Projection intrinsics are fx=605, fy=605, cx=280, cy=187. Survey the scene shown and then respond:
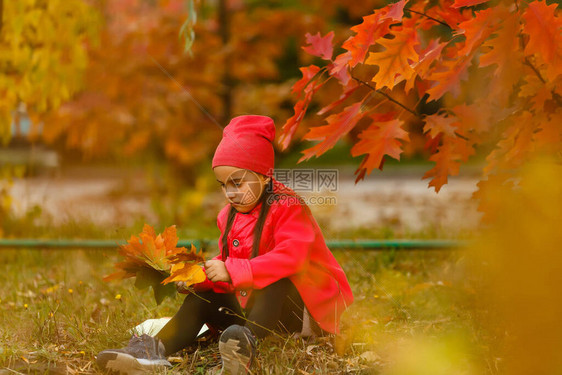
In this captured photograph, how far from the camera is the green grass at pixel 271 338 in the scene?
2.09m

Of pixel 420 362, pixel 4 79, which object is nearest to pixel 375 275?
pixel 420 362

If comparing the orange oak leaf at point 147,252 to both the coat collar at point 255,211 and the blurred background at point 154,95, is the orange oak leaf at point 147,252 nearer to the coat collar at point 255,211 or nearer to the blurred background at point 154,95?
the coat collar at point 255,211

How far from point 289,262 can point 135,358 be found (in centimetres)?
59

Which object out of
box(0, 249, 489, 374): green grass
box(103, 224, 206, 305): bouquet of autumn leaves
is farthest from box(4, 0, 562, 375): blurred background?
box(103, 224, 206, 305): bouquet of autumn leaves

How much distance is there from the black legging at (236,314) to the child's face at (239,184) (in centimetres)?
32

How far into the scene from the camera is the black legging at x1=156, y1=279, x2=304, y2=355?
2105mm

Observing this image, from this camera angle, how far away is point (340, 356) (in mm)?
2174

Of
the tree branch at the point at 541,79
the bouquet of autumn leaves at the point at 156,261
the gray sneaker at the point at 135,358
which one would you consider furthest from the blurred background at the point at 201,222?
the tree branch at the point at 541,79

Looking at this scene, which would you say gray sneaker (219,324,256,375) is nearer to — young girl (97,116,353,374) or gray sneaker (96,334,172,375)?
young girl (97,116,353,374)

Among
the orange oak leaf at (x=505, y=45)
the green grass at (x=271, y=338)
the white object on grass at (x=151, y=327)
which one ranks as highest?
the orange oak leaf at (x=505, y=45)

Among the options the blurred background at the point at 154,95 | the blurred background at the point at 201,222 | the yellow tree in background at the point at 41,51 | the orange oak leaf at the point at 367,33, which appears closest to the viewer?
the blurred background at the point at 201,222

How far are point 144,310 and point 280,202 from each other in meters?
0.89

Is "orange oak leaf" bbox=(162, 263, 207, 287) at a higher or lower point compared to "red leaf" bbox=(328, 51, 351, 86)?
lower

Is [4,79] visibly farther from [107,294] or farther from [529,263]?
[529,263]
